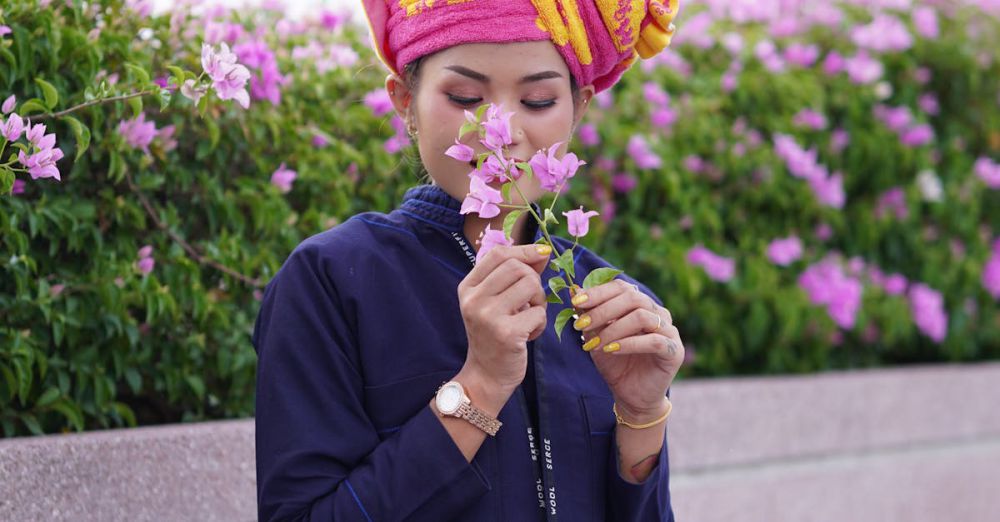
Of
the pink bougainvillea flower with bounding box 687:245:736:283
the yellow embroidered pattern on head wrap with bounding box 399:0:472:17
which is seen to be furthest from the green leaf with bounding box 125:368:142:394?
the pink bougainvillea flower with bounding box 687:245:736:283

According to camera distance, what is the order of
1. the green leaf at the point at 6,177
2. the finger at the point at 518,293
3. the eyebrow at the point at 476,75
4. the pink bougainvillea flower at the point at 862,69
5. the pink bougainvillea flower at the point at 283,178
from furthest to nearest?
the pink bougainvillea flower at the point at 862,69 < the pink bougainvillea flower at the point at 283,178 < the green leaf at the point at 6,177 < the eyebrow at the point at 476,75 < the finger at the point at 518,293

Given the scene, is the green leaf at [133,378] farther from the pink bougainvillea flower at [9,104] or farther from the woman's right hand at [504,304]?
the woman's right hand at [504,304]

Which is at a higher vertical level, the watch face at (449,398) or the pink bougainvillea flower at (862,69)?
the watch face at (449,398)

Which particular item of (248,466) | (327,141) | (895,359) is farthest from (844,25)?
(248,466)

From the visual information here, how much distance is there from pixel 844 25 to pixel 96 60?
3.35 m

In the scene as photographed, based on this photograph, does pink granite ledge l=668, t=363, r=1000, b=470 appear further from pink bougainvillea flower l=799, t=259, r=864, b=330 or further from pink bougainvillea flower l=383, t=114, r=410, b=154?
pink bougainvillea flower l=383, t=114, r=410, b=154

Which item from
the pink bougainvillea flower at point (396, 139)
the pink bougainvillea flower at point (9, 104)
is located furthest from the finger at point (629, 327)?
the pink bougainvillea flower at point (396, 139)

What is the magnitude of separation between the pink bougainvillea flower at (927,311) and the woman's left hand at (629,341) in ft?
11.3

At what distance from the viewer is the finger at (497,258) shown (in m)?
1.62

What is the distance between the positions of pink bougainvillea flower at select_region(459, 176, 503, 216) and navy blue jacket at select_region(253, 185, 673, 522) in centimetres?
24

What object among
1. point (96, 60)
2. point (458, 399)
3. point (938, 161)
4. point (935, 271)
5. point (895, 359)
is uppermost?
point (96, 60)

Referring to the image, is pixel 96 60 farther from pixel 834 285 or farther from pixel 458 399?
pixel 834 285

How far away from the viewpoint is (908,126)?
16.7 feet

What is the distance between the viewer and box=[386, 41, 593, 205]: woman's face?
1.84 meters
